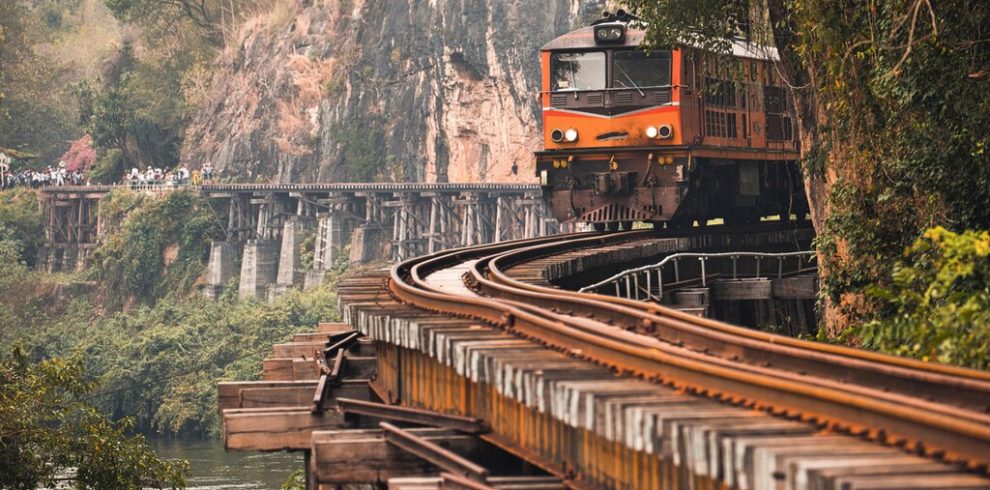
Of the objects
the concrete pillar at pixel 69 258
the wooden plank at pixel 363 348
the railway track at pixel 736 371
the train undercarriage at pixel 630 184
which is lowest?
the concrete pillar at pixel 69 258

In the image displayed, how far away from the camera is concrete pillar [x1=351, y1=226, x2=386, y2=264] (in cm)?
5731

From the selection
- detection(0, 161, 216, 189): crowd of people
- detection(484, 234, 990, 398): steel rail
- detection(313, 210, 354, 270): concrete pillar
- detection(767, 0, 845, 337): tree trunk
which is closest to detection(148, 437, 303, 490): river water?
detection(313, 210, 354, 270): concrete pillar

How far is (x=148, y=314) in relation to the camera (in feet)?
201

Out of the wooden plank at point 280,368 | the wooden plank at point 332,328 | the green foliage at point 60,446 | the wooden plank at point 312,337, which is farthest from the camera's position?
the green foliage at point 60,446

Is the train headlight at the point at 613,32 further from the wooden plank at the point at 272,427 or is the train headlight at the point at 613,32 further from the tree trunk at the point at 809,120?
the wooden plank at the point at 272,427

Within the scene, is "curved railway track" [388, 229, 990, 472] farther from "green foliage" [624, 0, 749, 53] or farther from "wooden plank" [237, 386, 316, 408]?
"green foliage" [624, 0, 749, 53]

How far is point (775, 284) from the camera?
20.4 m

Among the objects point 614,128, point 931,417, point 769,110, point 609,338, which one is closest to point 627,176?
point 614,128

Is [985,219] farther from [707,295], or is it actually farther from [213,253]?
[213,253]

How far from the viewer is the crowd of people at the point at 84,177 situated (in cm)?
6769

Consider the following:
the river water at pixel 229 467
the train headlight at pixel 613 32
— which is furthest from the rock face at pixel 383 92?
the train headlight at pixel 613 32

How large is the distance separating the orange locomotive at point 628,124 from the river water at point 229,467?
11.6m

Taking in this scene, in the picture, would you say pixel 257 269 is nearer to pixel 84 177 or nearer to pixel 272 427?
pixel 84 177

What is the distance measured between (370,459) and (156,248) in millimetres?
57589
